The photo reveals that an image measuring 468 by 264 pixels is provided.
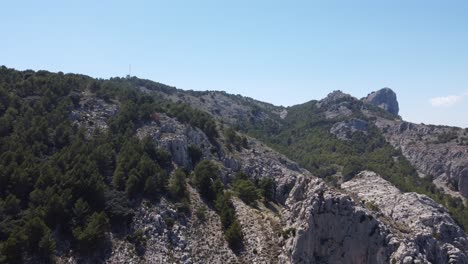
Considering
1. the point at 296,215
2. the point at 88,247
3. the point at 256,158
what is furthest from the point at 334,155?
the point at 88,247

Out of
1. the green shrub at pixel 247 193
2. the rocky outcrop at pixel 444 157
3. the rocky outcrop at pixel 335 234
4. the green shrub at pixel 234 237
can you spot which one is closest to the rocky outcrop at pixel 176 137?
the green shrub at pixel 247 193

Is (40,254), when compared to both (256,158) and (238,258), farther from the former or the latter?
(256,158)

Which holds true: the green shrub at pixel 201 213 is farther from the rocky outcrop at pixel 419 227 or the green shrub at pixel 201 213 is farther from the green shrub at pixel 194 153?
the rocky outcrop at pixel 419 227

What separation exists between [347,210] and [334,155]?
126866 mm

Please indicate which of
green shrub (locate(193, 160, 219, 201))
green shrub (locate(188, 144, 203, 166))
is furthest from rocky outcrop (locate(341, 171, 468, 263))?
green shrub (locate(188, 144, 203, 166))

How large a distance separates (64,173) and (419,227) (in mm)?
60591

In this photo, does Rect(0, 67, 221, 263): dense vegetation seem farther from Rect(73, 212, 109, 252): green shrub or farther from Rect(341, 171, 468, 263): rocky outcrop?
Rect(341, 171, 468, 263): rocky outcrop

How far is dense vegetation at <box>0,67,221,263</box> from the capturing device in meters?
59.6

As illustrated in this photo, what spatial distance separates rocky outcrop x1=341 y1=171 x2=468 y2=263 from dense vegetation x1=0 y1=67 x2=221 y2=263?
37.5 m

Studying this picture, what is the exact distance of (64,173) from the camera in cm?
7294

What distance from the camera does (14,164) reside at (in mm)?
68125

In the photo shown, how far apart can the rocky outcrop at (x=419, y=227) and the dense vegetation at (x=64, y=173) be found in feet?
123

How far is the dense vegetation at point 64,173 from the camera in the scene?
196 feet

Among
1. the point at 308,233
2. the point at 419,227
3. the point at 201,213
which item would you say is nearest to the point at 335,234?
the point at 308,233
